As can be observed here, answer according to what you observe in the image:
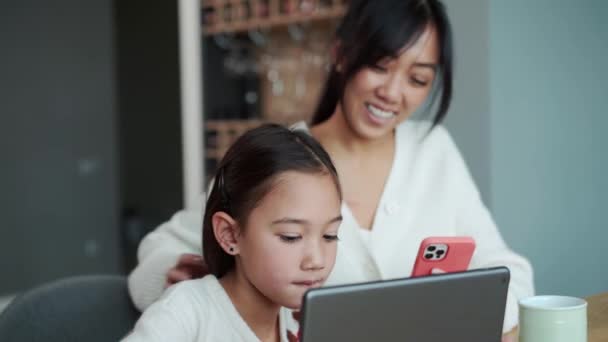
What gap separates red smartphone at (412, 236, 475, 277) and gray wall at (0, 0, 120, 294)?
126 inches

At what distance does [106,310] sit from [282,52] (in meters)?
2.42

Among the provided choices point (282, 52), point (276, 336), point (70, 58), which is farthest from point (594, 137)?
point (70, 58)

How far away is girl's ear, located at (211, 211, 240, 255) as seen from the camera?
1188 millimetres

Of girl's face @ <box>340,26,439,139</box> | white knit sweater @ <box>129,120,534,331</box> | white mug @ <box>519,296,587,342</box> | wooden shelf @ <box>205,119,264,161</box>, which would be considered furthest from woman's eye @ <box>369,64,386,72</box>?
wooden shelf @ <box>205,119,264,161</box>

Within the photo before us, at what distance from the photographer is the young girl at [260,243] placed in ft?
3.58

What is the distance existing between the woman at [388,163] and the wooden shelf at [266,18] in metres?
1.59

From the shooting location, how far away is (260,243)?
112cm

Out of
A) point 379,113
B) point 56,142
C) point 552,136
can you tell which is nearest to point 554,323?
point 379,113

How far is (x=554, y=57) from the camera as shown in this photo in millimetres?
1609

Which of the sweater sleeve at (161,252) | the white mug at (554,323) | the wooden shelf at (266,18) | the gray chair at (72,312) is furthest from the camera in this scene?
the wooden shelf at (266,18)

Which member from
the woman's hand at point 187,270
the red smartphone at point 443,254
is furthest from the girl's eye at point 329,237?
the woman's hand at point 187,270

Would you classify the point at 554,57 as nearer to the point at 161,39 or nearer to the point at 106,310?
the point at 106,310

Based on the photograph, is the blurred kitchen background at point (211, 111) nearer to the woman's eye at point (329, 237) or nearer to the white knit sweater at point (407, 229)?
the white knit sweater at point (407, 229)

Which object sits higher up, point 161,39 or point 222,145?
point 161,39
